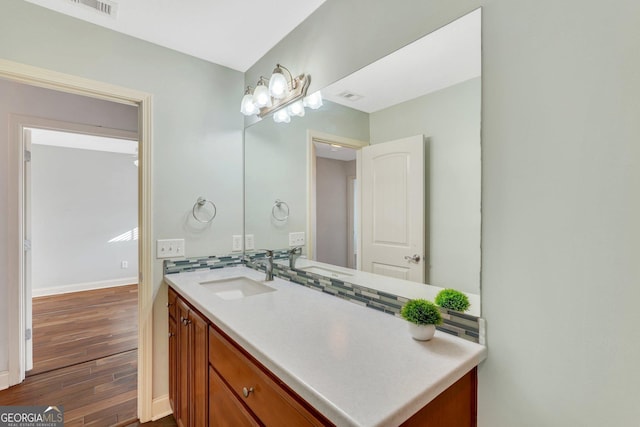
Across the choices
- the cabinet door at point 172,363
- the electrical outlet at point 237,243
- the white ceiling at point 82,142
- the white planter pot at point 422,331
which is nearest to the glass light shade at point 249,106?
A: the electrical outlet at point 237,243

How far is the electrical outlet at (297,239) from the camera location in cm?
183

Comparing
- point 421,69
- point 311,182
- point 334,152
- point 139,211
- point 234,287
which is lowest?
point 234,287

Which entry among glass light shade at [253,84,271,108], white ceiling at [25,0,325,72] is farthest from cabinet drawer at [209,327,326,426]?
white ceiling at [25,0,325,72]

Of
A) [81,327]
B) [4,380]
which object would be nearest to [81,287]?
[81,327]

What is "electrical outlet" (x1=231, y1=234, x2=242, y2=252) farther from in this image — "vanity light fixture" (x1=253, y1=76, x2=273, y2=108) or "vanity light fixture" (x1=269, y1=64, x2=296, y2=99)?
"vanity light fixture" (x1=269, y1=64, x2=296, y2=99)

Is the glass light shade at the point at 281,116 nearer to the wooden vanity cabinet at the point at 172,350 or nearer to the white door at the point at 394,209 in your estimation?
the white door at the point at 394,209

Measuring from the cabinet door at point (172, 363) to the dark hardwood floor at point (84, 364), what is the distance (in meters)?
0.20

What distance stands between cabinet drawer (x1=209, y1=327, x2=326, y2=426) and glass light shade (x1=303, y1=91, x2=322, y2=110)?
4.11 feet

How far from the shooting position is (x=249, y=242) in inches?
88.6

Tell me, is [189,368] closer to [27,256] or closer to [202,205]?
[202,205]

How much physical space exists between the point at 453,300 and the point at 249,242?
5.18 ft

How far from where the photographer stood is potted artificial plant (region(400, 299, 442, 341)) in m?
0.94

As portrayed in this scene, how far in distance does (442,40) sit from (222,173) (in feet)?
5.34

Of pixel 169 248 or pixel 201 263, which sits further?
pixel 201 263
